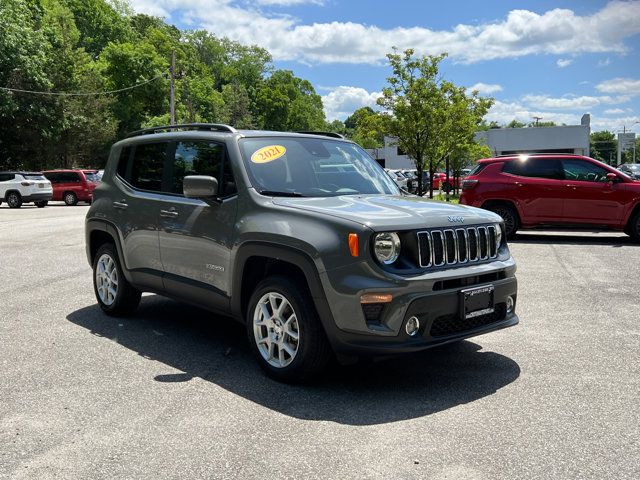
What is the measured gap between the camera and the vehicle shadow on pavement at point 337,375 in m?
4.19

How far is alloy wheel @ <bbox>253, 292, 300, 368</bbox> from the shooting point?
14.9 feet

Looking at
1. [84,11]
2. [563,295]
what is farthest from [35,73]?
[84,11]

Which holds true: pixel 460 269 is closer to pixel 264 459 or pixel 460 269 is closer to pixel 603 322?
pixel 264 459

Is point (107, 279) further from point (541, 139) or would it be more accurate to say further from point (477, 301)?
point (541, 139)

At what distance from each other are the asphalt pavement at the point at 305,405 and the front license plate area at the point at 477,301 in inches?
21.0

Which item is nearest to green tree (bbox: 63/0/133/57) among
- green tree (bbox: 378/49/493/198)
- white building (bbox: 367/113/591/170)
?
white building (bbox: 367/113/591/170)

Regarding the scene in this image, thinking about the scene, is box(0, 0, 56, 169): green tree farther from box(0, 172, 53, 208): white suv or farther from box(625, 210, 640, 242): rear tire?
box(625, 210, 640, 242): rear tire

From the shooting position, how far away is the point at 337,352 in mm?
4301

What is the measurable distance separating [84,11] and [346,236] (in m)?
92.6

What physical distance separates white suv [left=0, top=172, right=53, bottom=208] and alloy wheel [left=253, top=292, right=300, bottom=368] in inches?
1033

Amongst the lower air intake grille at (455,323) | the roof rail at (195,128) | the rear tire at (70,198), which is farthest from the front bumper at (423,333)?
the rear tire at (70,198)

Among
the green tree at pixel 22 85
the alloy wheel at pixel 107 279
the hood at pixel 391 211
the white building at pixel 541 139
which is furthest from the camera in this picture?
the white building at pixel 541 139

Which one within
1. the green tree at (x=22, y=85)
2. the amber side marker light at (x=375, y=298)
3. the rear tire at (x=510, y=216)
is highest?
the green tree at (x=22, y=85)

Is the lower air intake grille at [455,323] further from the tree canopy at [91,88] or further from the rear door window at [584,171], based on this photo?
the tree canopy at [91,88]
